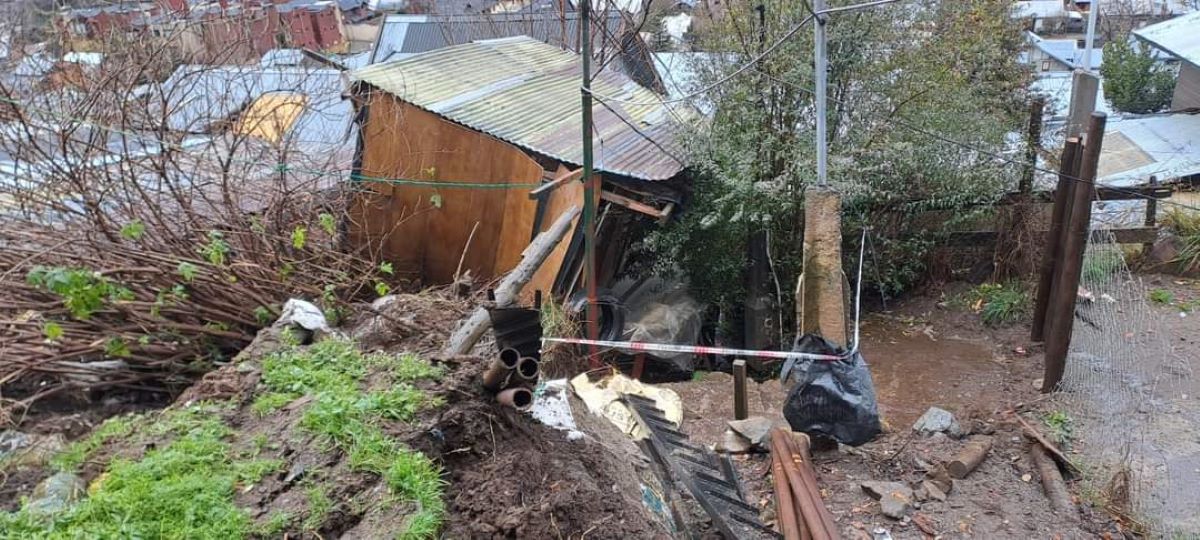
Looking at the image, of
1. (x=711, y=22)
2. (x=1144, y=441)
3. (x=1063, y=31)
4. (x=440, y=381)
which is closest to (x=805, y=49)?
(x=711, y=22)

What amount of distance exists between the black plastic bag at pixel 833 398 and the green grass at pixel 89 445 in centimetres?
351

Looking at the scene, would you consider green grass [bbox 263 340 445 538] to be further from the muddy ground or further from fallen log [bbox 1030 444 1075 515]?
fallen log [bbox 1030 444 1075 515]

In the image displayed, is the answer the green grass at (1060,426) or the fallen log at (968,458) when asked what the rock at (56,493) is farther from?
the green grass at (1060,426)

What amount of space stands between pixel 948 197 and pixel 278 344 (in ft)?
21.1

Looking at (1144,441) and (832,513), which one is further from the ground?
(1144,441)

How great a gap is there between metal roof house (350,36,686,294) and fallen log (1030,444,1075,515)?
3750 millimetres

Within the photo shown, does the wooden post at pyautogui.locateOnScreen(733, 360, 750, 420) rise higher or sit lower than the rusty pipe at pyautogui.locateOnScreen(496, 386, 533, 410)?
lower

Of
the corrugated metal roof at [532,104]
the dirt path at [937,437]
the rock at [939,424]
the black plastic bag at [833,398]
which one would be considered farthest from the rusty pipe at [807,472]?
the corrugated metal roof at [532,104]

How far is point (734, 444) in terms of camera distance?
481 cm

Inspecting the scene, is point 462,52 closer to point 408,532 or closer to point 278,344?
point 278,344

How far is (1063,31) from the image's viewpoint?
85.7ft

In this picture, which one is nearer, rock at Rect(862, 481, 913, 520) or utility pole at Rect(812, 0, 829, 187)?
rock at Rect(862, 481, 913, 520)

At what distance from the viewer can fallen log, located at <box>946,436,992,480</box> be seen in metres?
4.38

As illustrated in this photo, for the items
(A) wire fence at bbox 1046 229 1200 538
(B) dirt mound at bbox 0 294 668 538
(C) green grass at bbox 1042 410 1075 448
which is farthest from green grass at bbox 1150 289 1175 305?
(B) dirt mound at bbox 0 294 668 538
